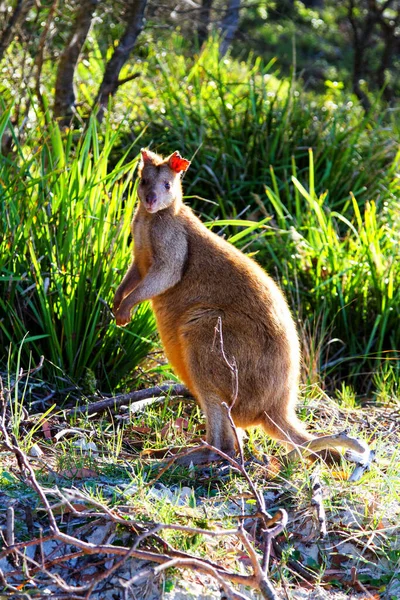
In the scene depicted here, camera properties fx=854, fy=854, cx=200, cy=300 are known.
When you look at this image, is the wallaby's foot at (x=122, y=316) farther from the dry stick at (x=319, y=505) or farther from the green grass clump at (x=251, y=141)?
the green grass clump at (x=251, y=141)

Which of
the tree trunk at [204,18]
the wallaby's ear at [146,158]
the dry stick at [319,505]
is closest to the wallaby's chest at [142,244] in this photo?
the wallaby's ear at [146,158]

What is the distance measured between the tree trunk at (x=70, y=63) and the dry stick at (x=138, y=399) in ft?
8.75

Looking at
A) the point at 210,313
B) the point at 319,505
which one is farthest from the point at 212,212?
the point at 319,505

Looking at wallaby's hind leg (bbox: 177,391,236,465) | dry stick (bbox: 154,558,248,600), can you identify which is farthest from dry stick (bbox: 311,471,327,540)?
dry stick (bbox: 154,558,248,600)

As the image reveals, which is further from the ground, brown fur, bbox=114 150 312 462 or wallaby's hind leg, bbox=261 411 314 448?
brown fur, bbox=114 150 312 462

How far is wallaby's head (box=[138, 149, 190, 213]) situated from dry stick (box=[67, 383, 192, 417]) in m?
1.02

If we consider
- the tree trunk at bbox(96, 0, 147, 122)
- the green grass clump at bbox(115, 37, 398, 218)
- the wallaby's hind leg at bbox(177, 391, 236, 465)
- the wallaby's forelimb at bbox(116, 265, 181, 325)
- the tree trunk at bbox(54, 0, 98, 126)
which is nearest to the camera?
the wallaby's hind leg at bbox(177, 391, 236, 465)

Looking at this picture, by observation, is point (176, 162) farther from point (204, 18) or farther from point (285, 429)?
point (204, 18)

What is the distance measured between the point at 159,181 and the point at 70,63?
2.77 meters

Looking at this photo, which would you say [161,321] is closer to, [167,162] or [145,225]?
[145,225]

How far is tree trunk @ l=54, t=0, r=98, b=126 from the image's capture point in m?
6.46

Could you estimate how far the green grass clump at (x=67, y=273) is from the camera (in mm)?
4754

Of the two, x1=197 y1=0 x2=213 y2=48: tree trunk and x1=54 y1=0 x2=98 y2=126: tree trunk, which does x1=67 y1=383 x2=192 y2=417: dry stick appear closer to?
x1=54 y1=0 x2=98 y2=126: tree trunk

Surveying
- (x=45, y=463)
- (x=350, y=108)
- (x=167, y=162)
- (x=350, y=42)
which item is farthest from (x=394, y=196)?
(x=350, y=42)
